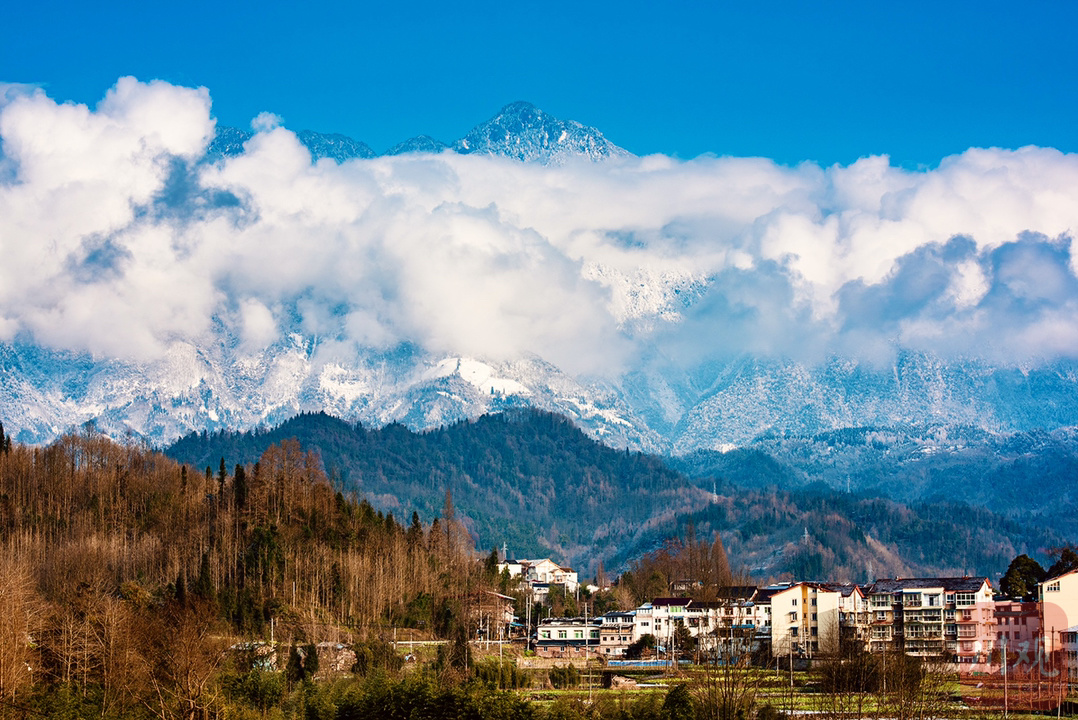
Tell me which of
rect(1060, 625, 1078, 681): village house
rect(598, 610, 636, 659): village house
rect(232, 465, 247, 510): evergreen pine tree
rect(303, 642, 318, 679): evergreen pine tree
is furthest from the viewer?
rect(598, 610, 636, 659): village house

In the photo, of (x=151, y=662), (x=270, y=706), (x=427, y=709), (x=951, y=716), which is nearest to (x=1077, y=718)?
(x=951, y=716)

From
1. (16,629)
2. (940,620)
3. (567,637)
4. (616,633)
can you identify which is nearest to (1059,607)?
(940,620)

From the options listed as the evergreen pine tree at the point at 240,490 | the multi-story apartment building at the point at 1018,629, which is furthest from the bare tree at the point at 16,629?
the multi-story apartment building at the point at 1018,629

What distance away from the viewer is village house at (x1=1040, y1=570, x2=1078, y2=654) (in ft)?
336

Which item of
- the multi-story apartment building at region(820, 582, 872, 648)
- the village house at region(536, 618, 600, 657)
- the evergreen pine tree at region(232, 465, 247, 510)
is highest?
the evergreen pine tree at region(232, 465, 247, 510)

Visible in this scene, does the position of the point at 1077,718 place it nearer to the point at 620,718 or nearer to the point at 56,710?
the point at 620,718

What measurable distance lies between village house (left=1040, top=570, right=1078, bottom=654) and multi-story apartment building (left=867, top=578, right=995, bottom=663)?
10.2 metres

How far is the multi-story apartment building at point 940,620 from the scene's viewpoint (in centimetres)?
11706

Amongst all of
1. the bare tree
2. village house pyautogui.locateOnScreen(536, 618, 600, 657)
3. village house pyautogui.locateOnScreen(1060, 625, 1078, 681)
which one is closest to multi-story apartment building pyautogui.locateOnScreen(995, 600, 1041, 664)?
village house pyautogui.locateOnScreen(1060, 625, 1078, 681)

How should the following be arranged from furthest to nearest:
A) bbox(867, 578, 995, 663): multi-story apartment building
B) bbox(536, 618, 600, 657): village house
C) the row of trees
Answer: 1. bbox(536, 618, 600, 657): village house
2. bbox(867, 578, 995, 663): multi-story apartment building
3. the row of trees

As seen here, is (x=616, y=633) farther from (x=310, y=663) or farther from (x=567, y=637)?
(x=310, y=663)

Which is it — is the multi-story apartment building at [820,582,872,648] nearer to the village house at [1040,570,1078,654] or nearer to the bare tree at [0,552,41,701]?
the village house at [1040,570,1078,654]

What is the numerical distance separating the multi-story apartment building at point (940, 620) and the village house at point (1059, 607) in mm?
10237

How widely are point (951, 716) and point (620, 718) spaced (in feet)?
69.6
